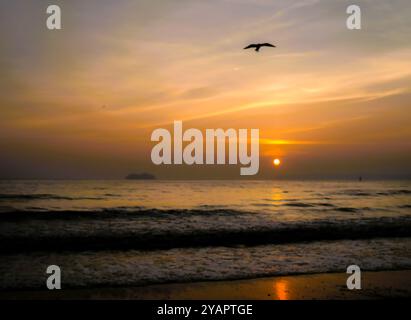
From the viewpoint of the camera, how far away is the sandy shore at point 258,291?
374 inches

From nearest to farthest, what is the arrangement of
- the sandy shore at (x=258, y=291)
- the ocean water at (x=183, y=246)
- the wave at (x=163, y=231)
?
the sandy shore at (x=258, y=291), the ocean water at (x=183, y=246), the wave at (x=163, y=231)

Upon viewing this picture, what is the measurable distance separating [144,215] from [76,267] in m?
15.2

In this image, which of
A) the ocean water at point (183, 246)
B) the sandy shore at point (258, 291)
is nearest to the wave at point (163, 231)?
the ocean water at point (183, 246)

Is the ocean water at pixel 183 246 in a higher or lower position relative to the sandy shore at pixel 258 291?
lower

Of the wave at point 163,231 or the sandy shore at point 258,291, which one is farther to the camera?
the wave at point 163,231

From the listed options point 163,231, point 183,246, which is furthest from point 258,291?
point 163,231

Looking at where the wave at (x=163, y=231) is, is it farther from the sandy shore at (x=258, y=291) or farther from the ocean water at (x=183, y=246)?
the sandy shore at (x=258, y=291)

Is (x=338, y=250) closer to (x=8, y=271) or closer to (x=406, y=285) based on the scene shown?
(x=406, y=285)

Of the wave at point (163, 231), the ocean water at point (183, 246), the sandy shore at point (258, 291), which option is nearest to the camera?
the sandy shore at point (258, 291)

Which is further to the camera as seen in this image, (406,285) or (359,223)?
(359,223)

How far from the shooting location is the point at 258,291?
9.88m

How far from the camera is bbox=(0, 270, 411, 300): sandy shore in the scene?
374 inches
